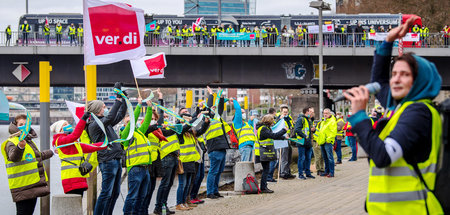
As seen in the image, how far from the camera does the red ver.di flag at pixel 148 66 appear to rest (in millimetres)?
12484

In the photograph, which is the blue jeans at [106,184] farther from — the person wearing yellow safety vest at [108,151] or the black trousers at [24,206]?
the black trousers at [24,206]

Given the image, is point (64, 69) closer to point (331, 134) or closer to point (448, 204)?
point (331, 134)

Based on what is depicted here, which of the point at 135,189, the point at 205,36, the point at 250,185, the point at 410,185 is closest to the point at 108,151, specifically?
the point at 135,189

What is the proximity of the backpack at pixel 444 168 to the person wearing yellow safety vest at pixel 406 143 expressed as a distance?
3 centimetres

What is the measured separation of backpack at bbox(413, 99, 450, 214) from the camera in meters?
4.01

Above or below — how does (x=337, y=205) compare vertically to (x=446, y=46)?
below

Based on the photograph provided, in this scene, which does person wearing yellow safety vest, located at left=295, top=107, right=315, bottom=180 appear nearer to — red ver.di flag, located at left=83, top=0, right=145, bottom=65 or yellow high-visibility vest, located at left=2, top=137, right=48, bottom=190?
red ver.di flag, located at left=83, top=0, right=145, bottom=65

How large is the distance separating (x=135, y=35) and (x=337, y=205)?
4435mm

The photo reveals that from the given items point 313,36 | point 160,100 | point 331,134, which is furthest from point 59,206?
point 313,36

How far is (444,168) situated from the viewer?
418 cm

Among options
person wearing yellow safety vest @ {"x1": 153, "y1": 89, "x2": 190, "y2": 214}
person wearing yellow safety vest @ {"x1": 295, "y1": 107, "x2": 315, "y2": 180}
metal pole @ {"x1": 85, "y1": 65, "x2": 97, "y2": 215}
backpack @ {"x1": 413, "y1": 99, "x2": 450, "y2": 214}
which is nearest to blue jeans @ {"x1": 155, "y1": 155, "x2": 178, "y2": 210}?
person wearing yellow safety vest @ {"x1": 153, "y1": 89, "x2": 190, "y2": 214}

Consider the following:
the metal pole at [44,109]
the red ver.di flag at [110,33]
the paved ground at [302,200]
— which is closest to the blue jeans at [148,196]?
the paved ground at [302,200]

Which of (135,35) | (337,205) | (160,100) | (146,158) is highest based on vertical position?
(135,35)

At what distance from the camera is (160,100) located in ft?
37.6
